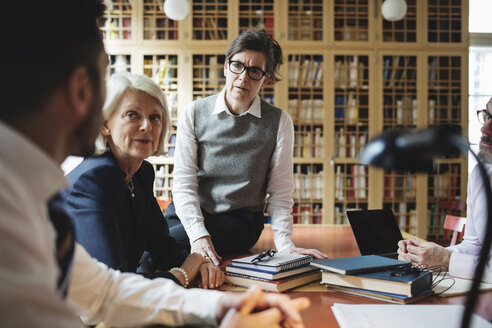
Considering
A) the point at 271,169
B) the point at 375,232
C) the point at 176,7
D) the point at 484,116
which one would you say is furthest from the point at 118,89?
the point at 176,7

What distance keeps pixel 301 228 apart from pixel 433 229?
3.15m

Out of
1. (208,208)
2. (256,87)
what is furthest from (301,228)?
(256,87)

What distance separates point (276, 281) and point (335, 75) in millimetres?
4045

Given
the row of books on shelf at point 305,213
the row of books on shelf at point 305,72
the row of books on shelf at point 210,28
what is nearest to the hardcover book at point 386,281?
the row of books on shelf at point 305,213

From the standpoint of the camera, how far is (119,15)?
475 centimetres

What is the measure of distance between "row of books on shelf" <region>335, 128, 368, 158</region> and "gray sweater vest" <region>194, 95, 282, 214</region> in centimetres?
298

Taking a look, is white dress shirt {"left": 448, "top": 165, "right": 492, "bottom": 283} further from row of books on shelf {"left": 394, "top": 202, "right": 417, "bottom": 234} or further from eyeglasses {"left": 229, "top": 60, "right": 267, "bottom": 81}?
row of books on shelf {"left": 394, "top": 202, "right": 417, "bottom": 234}

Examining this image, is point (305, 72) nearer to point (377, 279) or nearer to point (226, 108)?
point (226, 108)

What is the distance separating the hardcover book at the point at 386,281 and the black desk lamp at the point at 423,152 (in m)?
0.45

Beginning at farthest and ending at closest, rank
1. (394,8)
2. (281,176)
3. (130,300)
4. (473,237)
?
(394,8) → (281,176) → (473,237) → (130,300)

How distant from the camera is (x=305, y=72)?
4.77 m

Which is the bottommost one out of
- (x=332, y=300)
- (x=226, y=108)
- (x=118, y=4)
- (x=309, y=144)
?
(x=332, y=300)

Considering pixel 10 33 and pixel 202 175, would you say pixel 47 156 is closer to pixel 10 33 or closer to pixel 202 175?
pixel 10 33

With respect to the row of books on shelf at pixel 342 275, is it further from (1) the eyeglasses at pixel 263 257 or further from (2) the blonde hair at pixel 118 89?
(2) the blonde hair at pixel 118 89
